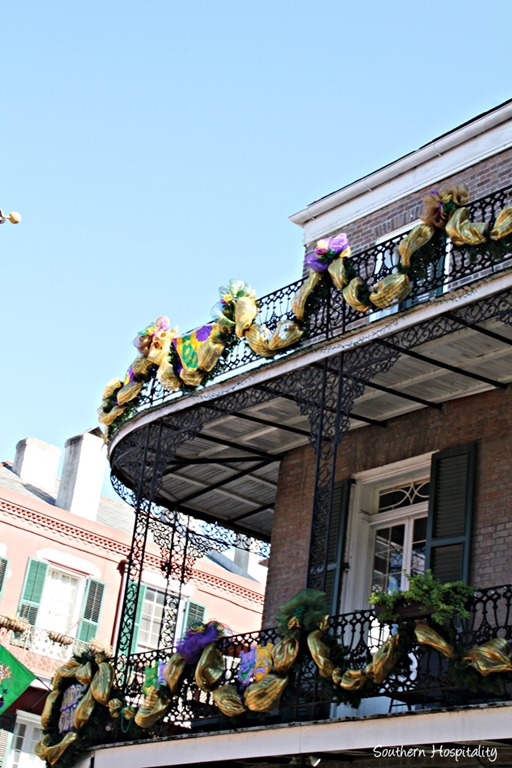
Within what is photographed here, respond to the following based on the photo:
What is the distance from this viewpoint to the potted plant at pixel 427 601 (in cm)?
917

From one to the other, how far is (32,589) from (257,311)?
1287 centimetres

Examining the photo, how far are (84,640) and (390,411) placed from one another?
13.0m

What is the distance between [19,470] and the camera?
26.9 meters

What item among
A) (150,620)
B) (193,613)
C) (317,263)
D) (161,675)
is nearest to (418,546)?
(161,675)

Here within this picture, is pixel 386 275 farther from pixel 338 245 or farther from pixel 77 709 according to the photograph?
pixel 77 709

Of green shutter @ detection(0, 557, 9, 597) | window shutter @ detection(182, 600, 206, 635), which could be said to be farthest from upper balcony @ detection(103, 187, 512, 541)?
window shutter @ detection(182, 600, 206, 635)

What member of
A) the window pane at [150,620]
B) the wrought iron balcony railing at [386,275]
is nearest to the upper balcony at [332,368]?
the wrought iron balcony railing at [386,275]

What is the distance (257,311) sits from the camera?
1194 centimetres

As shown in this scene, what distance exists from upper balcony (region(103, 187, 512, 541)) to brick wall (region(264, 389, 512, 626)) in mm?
166

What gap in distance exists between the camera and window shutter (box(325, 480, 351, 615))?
39.5 feet

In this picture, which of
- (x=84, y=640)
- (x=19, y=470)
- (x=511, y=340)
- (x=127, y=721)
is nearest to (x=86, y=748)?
(x=127, y=721)

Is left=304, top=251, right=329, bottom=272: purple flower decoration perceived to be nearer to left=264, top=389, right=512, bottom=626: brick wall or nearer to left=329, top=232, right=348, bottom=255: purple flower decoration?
left=329, top=232, right=348, bottom=255: purple flower decoration

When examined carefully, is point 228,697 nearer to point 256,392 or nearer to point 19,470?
point 256,392

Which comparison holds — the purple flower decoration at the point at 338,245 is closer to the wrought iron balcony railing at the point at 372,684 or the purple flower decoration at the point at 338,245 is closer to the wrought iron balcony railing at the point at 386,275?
the wrought iron balcony railing at the point at 386,275
